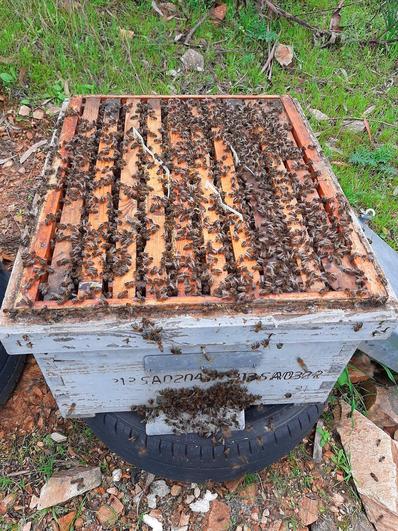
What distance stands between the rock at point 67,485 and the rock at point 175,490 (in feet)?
1.61

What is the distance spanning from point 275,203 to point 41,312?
141cm

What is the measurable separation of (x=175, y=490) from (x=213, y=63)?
5.20 m

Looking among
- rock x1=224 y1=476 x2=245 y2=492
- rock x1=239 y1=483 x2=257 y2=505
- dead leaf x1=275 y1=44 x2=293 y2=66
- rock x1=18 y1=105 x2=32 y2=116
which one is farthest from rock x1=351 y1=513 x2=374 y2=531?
dead leaf x1=275 y1=44 x2=293 y2=66

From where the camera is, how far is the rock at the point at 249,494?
2.93 meters

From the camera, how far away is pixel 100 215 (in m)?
2.45

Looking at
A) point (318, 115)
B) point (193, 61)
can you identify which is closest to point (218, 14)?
point (193, 61)

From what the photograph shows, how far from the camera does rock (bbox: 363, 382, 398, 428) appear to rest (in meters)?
3.35

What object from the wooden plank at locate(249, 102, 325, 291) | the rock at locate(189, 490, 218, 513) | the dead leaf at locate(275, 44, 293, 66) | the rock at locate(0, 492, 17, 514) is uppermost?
the wooden plank at locate(249, 102, 325, 291)

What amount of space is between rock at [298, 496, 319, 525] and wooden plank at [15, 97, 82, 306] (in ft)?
7.30

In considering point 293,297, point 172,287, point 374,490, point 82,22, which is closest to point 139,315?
point 172,287

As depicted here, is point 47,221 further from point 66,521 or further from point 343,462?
point 343,462

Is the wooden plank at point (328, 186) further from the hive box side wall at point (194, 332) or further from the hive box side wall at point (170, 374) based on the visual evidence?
the hive box side wall at point (170, 374)

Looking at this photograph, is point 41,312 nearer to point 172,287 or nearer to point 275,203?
point 172,287

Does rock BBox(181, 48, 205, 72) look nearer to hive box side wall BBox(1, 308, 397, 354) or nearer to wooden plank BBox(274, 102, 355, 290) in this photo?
wooden plank BBox(274, 102, 355, 290)
